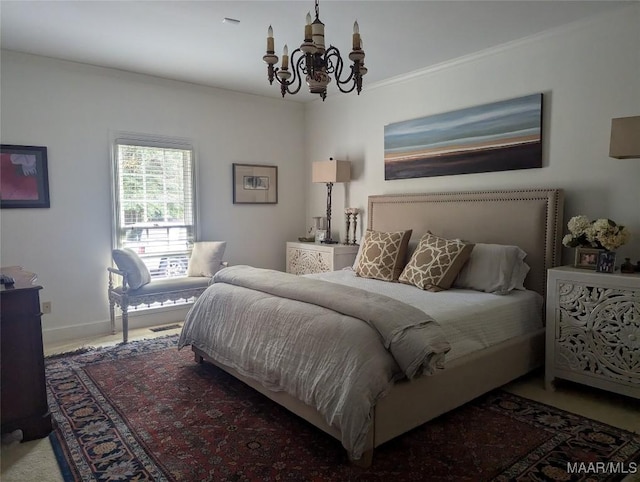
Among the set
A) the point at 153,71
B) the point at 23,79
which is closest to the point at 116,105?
the point at 153,71

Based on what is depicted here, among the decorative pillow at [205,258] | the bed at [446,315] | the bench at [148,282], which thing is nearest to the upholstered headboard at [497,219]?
the bed at [446,315]

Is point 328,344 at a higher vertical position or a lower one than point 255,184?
lower

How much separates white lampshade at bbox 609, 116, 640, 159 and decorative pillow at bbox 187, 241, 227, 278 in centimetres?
365

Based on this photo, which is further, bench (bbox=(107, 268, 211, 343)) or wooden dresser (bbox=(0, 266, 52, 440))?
bench (bbox=(107, 268, 211, 343))

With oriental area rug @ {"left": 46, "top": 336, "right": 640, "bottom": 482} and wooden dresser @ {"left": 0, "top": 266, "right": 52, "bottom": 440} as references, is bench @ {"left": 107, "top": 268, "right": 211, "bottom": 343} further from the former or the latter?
wooden dresser @ {"left": 0, "top": 266, "right": 52, "bottom": 440}

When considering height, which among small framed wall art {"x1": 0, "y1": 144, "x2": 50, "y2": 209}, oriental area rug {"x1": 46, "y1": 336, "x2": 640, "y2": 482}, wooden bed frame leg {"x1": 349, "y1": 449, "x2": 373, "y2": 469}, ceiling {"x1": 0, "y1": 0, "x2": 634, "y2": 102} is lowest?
oriental area rug {"x1": 46, "y1": 336, "x2": 640, "y2": 482}

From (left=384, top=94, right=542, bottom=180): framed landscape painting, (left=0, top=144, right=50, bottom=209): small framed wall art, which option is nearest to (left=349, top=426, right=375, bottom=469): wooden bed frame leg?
(left=384, top=94, right=542, bottom=180): framed landscape painting

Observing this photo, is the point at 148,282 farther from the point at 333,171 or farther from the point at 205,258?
the point at 333,171

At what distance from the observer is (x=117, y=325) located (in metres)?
4.57

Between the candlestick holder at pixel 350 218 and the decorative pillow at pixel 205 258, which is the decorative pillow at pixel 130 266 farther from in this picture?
the candlestick holder at pixel 350 218

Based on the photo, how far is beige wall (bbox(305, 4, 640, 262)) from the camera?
10.2 feet

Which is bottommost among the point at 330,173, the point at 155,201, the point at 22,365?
the point at 22,365

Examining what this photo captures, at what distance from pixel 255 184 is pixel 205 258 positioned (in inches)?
48.2

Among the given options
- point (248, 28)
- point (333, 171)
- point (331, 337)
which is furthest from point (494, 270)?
point (248, 28)
